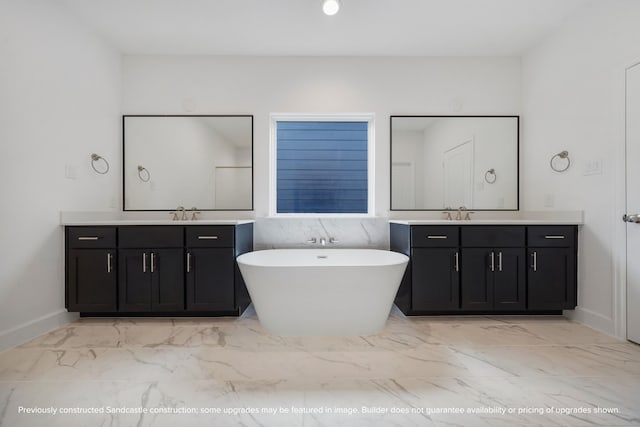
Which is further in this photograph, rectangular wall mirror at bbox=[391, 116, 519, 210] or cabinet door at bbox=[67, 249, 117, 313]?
rectangular wall mirror at bbox=[391, 116, 519, 210]

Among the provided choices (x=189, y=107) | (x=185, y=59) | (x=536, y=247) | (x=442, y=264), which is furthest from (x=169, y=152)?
(x=536, y=247)

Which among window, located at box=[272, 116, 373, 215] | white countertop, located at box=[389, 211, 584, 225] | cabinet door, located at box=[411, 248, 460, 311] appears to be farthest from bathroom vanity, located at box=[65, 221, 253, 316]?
white countertop, located at box=[389, 211, 584, 225]

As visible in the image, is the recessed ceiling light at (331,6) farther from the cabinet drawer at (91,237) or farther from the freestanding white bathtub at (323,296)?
the cabinet drawer at (91,237)

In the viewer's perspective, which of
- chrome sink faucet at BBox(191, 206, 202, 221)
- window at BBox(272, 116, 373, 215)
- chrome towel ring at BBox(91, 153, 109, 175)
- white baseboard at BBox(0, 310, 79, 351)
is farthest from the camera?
window at BBox(272, 116, 373, 215)

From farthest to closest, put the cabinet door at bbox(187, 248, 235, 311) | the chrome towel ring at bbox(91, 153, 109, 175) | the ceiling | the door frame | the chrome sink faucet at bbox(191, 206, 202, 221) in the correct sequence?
the chrome sink faucet at bbox(191, 206, 202, 221) → the chrome towel ring at bbox(91, 153, 109, 175) → the cabinet door at bbox(187, 248, 235, 311) → the ceiling → the door frame

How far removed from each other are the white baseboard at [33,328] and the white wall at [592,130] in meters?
4.11

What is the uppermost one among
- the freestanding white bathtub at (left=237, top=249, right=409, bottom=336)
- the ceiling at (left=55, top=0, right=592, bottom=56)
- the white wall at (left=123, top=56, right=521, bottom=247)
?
the ceiling at (left=55, top=0, right=592, bottom=56)

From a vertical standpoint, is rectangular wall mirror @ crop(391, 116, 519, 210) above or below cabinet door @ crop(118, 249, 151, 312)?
above

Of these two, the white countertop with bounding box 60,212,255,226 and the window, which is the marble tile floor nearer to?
the white countertop with bounding box 60,212,255,226

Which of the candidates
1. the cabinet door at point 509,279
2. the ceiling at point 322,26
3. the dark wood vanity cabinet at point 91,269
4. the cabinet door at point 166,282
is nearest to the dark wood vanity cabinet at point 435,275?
the cabinet door at point 509,279

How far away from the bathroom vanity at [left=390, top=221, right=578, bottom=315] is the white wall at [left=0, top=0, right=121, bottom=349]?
2.77 meters

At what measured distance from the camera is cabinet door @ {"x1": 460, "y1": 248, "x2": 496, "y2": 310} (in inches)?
93.4

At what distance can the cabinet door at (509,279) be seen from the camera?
238cm

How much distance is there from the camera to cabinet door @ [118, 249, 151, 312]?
7.65 feet
